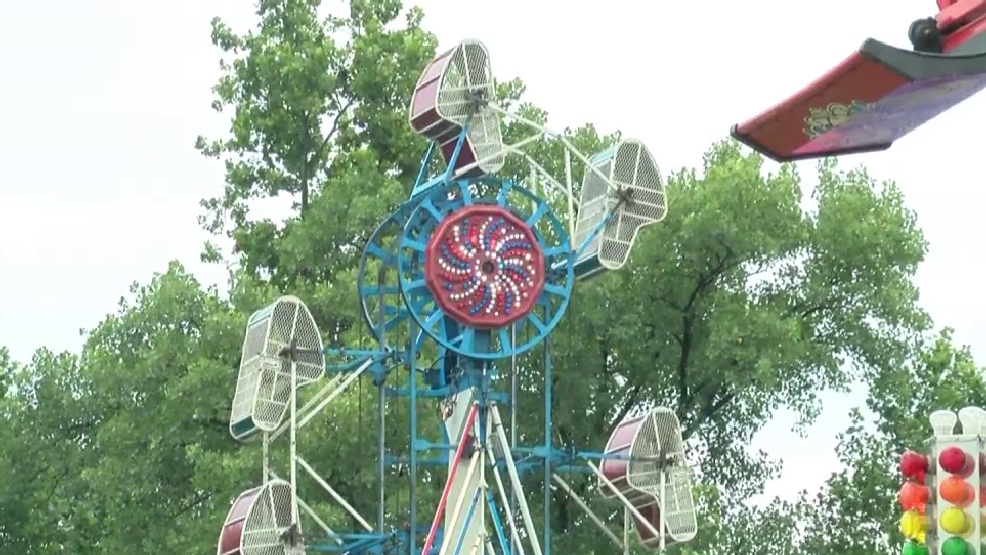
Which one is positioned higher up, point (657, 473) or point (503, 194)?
point (503, 194)

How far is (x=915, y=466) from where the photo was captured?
363 inches

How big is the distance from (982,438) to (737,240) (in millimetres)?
21612

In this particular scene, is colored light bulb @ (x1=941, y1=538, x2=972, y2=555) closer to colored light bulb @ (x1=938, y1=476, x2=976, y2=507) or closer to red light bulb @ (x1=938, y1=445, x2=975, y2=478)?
colored light bulb @ (x1=938, y1=476, x2=976, y2=507)

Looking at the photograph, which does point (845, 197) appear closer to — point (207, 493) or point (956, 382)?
point (956, 382)

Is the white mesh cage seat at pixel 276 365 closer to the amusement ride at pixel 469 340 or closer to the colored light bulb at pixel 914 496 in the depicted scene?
the amusement ride at pixel 469 340

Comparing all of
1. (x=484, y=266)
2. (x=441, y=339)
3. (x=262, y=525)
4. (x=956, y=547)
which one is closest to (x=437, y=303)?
(x=441, y=339)

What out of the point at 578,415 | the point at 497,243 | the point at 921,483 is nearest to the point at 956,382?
the point at 578,415

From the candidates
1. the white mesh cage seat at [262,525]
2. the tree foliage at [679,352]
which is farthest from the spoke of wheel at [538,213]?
the tree foliage at [679,352]

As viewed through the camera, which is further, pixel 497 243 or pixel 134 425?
pixel 134 425

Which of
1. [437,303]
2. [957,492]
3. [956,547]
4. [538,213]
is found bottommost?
[956,547]

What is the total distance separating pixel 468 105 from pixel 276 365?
2.96m

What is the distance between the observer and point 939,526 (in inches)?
349

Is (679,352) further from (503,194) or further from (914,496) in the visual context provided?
(914,496)

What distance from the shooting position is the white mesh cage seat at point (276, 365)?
19625 mm
